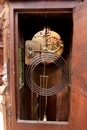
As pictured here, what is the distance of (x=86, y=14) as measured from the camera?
74cm

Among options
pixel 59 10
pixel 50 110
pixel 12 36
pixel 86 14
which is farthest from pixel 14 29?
pixel 50 110

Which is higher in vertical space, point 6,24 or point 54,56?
point 6,24

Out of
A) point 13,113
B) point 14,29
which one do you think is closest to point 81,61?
point 14,29

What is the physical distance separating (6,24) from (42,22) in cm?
39

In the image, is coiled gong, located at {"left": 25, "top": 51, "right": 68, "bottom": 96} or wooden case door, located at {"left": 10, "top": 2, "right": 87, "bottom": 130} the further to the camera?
coiled gong, located at {"left": 25, "top": 51, "right": 68, "bottom": 96}

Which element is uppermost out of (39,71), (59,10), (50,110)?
(59,10)

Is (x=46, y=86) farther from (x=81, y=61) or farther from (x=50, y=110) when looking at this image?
(x=81, y=61)

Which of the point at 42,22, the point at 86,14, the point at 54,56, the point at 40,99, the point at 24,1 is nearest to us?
the point at 86,14

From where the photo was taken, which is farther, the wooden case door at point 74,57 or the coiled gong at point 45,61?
the coiled gong at point 45,61

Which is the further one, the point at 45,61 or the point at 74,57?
the point at 45,61

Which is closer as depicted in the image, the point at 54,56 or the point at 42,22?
the point at 54,56

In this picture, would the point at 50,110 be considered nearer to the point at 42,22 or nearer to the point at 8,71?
the point at 8,71

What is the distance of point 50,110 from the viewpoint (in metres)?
1.36

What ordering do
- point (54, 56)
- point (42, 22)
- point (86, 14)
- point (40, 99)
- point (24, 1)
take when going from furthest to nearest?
point (40, 99)
point (42, 22)
point (54, 56)
point (24, 1)
point (86, 14)
